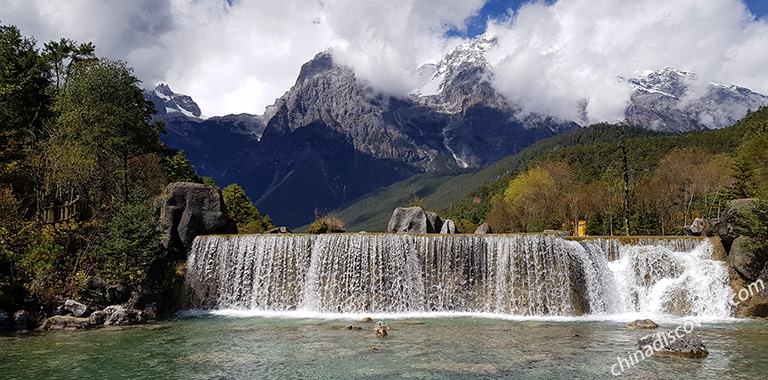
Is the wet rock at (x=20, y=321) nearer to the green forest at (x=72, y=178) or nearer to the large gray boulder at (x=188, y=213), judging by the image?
the green forest at (x=72, y=178)

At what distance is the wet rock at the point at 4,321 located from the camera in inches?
787

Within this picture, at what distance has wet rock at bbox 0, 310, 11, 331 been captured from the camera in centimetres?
2000

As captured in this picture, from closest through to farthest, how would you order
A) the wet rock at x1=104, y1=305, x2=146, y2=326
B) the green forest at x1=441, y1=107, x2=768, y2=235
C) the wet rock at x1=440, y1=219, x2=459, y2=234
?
the wet rock at x1=104, y1=305, x2=146, y2=326 → the wet rock at x1=440, y1=219, x2=459, y2=234 → the green forest at x1=441, y1=107, x2=768, y2=235

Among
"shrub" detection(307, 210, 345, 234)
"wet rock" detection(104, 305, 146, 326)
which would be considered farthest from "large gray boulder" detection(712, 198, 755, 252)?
"wet rock" detection(104, 305, 146, 326)

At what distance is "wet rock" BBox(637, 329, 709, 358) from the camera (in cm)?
1500

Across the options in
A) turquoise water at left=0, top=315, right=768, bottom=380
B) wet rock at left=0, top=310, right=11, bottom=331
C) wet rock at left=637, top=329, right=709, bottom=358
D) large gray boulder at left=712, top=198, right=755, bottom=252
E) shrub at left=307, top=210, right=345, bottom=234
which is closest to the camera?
turquoise water at left=0, top=315, right=768, bottom=380

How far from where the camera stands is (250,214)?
5634 centimetres

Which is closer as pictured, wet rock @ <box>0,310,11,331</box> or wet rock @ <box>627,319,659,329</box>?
wet rock @ <box>0,310,11,331</box>

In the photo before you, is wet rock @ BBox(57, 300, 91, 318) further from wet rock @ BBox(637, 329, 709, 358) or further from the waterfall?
wet rock @ BBox(637, 329, 709, 358)

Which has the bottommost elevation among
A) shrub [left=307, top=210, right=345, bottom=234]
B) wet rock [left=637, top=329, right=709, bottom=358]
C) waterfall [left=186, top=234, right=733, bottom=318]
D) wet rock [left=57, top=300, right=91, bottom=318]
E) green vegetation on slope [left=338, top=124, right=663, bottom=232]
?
wet rock [left=637, top=329, right=709, bottom=358]

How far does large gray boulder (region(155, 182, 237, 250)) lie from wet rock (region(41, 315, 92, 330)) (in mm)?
7113

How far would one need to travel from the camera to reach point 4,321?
20.0m

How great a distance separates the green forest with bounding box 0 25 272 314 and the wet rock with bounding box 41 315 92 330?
1207 millimetres

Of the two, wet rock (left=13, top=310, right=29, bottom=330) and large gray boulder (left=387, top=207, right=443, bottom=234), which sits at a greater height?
large gray boulder (left=387, top=207, right=443, bottom=234)
